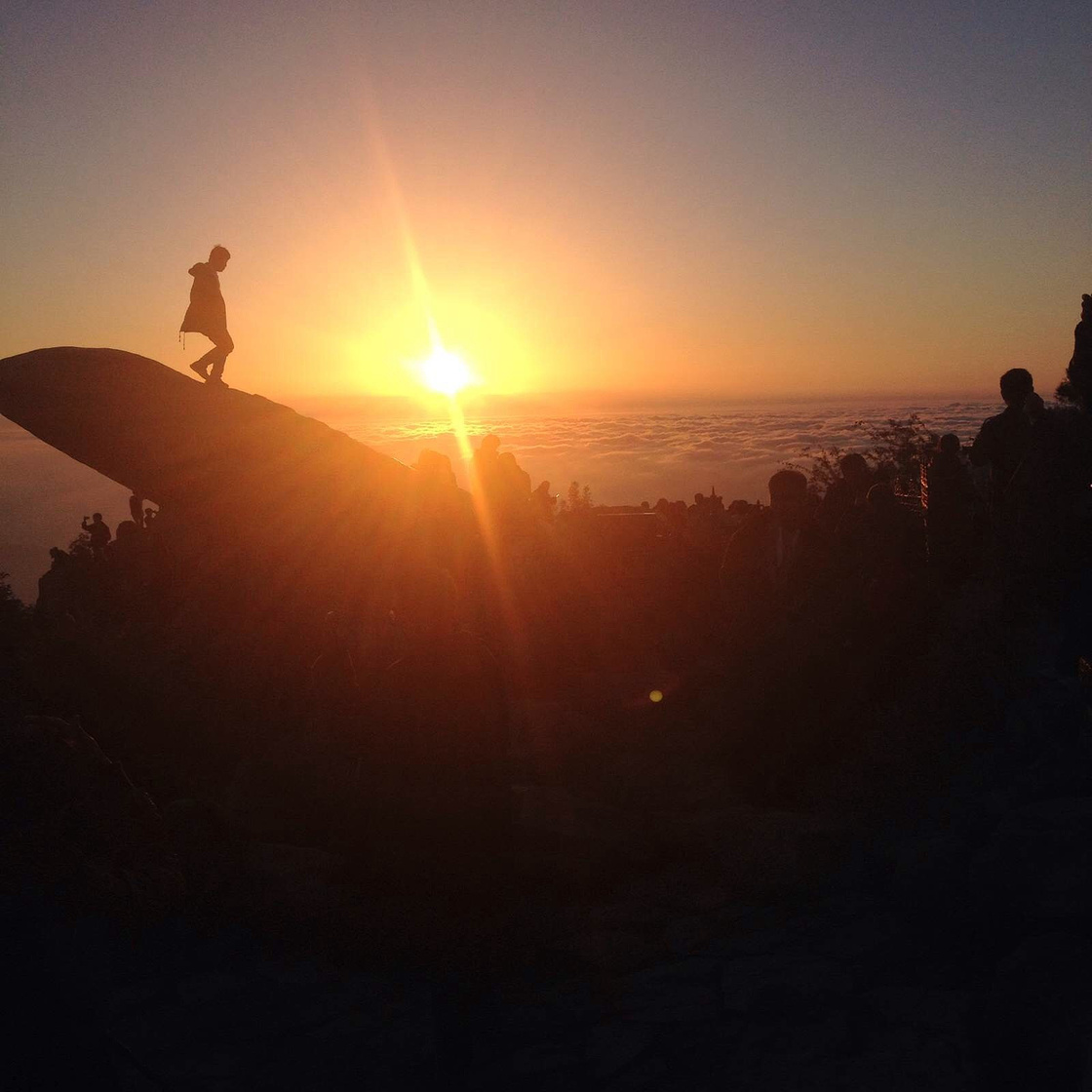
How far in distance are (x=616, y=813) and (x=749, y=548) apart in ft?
9.67

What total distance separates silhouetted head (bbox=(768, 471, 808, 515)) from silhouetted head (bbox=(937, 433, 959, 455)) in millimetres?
1401

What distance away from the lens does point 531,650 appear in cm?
1277

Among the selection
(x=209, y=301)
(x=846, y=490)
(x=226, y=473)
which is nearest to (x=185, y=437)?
(x=226, y=473)

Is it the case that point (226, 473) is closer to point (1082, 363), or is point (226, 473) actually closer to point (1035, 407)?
point (1035, 407)

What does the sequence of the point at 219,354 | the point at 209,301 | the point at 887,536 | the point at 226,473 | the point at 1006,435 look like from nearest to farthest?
the point at 1006,435 → the point at 887,536 → the point at 209,301 → the point at 219,354 → the point at 226,473

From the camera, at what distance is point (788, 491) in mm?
7547

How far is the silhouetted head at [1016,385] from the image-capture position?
6984 mm

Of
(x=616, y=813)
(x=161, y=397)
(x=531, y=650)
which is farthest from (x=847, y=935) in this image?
(x=161, y=397)

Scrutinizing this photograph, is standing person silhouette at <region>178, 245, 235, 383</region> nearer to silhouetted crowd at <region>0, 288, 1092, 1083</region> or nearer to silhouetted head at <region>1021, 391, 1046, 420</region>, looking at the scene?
silhouetted crowd at <region>0, 288, 1092, 1083</region>

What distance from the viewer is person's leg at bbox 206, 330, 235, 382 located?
13.3m

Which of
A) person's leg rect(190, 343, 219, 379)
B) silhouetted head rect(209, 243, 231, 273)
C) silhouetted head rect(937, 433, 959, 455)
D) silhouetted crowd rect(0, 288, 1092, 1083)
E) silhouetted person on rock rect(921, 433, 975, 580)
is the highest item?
silhouetted head rect(209, 243, 231, 273)

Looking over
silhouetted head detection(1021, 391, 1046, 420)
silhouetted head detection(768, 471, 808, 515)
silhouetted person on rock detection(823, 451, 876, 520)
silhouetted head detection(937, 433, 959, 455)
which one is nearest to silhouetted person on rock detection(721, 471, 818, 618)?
silhouetted head detection(768, 471, 808, 515)

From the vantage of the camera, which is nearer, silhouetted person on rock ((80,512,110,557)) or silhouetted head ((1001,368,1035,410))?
silhouetted head ((1001,368,1035,410))

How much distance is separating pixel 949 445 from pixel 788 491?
1.71m
